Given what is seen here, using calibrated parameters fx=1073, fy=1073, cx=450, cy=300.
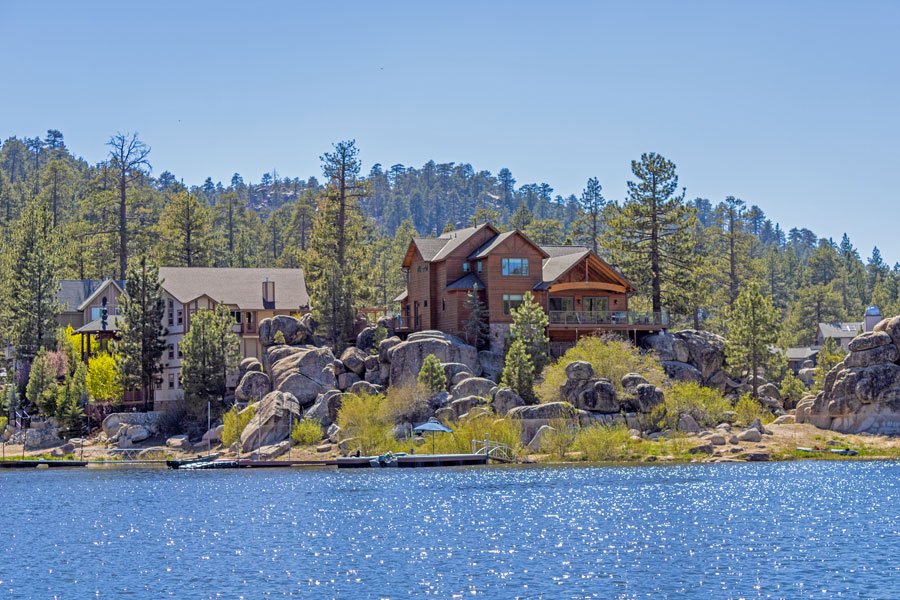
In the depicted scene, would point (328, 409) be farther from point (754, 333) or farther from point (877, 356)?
point (877, 356)

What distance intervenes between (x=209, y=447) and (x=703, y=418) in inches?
1238

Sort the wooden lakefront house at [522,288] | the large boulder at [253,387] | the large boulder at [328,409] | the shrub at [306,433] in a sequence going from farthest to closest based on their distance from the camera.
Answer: the wooden lakefront house at [522,288] < the large boulder at [253,387] < the large boulder at [328,409] < the shrub at [306,433]

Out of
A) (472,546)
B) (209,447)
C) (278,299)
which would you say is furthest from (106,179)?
(472,546)

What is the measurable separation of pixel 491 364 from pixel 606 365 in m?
9.60

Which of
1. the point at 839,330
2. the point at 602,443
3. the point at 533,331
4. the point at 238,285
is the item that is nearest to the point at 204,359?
the point at 238,285

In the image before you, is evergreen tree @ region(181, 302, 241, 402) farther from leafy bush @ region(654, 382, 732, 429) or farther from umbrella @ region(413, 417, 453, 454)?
leafy bush @ region(654, 382, 732, 429)

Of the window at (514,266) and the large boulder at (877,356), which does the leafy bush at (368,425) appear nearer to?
the window at (514,266)

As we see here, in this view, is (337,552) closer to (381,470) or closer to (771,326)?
(381,470)

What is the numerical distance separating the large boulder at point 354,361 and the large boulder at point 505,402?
37.3 ft

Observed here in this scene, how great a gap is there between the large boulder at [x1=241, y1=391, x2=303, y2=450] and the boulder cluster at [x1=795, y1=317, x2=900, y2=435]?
3276cm

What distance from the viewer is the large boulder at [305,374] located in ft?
226

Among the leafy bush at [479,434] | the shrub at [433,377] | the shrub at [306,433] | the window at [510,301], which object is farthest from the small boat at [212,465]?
the window at [510,301]

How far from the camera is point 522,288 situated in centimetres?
7569

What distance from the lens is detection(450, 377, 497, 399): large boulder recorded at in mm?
65438
